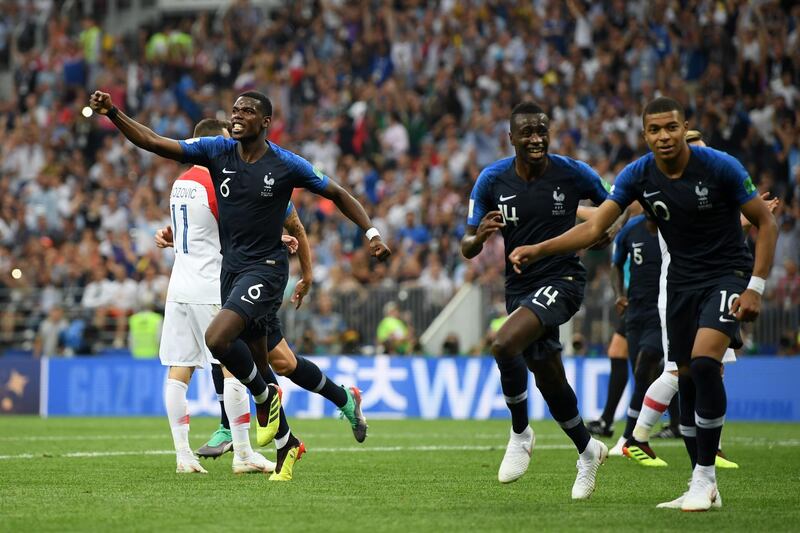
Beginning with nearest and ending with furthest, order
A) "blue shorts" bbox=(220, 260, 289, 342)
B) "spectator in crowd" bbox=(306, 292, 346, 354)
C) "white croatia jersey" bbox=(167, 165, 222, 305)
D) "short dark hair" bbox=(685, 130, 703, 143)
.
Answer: "blue shorts" bbox=(220, 260, 289, 342), "white croatia jersey" bbox=(167, 165, 222, 305), "short dark hair" bbox=(685, 130, 703, 143), "spectator in crowd" bbox=(306, 292, 346, 354)

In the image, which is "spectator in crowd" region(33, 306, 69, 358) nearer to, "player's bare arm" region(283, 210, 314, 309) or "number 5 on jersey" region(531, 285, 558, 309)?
"player's bare arm" region(283, 210, 314, 309)

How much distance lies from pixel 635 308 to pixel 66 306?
14.7 metres

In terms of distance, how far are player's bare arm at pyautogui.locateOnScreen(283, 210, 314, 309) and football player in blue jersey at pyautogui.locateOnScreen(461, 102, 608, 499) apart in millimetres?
1924

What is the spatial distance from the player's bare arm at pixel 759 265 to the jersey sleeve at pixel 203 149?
155 inches

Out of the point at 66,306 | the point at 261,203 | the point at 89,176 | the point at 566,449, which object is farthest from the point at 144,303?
the point at 261,203

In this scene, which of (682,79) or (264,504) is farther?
(682,79)

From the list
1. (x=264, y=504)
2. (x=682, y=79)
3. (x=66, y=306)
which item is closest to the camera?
(x=264, y=504)

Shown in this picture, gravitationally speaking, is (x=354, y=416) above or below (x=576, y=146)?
below

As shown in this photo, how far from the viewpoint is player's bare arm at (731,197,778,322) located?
780 centimetres

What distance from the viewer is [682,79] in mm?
23453

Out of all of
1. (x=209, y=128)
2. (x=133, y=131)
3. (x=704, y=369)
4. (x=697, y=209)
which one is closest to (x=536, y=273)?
(x=697, y=209)

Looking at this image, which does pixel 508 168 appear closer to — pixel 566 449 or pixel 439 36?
pixel 566 449

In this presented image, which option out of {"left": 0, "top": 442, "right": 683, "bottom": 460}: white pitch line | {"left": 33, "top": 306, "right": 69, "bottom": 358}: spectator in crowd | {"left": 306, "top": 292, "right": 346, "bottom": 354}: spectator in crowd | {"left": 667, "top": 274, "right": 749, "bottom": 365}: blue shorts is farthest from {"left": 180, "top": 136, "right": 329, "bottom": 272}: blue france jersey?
{"left": 33, "top": 306, "right": 69, "bottom": 358}: spectator in crowd

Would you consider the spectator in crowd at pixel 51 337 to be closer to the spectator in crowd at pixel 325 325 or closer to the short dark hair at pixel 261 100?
the spectator in crowd at pixel 325 325
